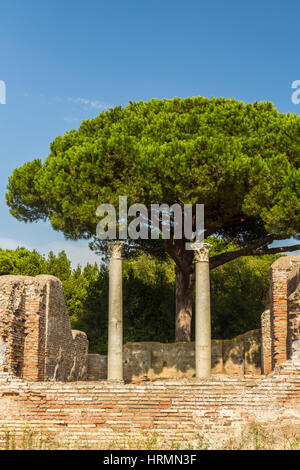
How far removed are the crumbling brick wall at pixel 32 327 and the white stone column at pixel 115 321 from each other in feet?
4.71

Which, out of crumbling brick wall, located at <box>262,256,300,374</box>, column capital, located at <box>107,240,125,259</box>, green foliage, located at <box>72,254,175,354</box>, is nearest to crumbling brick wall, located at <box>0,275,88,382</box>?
column capital, located at <box>107,240,125,259</box>

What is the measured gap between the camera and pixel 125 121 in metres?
18.4

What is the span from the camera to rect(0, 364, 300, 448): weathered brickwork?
28.2ft

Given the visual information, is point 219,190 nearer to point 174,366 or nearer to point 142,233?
point 142,233

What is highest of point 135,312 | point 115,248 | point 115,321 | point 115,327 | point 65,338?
point 115,248

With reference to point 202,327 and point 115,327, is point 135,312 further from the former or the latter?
point 202,327

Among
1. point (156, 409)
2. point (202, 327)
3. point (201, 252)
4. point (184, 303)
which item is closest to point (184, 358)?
point (184, 303)

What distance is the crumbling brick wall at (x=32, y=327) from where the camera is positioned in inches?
528

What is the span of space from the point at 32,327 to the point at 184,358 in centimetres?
742

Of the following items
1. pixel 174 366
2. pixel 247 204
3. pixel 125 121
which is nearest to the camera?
pixel 247 204

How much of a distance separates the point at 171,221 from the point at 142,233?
5.32 feet

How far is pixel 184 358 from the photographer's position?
20.3 meters
